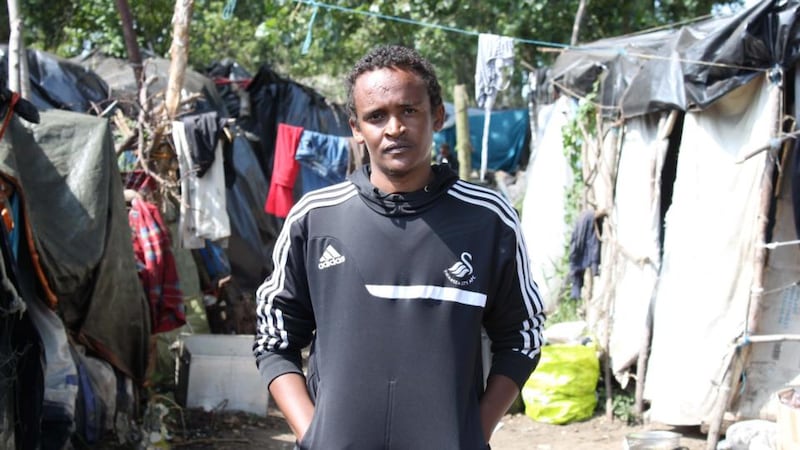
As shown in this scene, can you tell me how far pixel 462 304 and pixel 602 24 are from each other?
1534cm

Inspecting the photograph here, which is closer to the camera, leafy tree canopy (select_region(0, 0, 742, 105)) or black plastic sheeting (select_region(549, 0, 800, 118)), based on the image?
black plastic sheeting (select_region(549, 0, 800, 118))

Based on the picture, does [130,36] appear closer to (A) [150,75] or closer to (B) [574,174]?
(A) [150,75]

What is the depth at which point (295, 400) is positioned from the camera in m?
2.31

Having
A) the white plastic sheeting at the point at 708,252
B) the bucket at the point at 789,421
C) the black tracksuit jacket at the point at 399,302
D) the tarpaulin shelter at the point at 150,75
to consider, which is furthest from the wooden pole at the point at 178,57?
the black tracksuit jacket at the point at 399,302

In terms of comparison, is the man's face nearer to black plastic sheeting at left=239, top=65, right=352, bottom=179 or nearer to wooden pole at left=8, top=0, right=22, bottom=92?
wooden pole at left=8, top=0, right=22, bottom=92

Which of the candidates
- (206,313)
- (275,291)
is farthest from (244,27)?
(275,291)

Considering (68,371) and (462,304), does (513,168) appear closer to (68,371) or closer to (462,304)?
(68,371)

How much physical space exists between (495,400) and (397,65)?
2.90 ft

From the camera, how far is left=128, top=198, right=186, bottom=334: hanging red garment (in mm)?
6812

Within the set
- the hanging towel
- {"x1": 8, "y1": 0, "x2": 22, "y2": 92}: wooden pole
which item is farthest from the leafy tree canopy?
{"x1": 8, "y1": 0, "x2": 22, "y2": 92}: wooden pole

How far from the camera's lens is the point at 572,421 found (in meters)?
7.80

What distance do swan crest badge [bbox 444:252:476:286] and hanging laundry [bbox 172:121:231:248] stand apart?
639cm

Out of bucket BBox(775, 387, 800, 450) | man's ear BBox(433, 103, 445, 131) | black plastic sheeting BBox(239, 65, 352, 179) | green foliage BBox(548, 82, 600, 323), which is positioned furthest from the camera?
black plastic sheeting BBox(239, 65, 352, 179)

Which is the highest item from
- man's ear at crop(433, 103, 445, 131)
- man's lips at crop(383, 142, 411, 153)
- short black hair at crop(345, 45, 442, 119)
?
short black hair at crop(345, 45, 442, 119)
